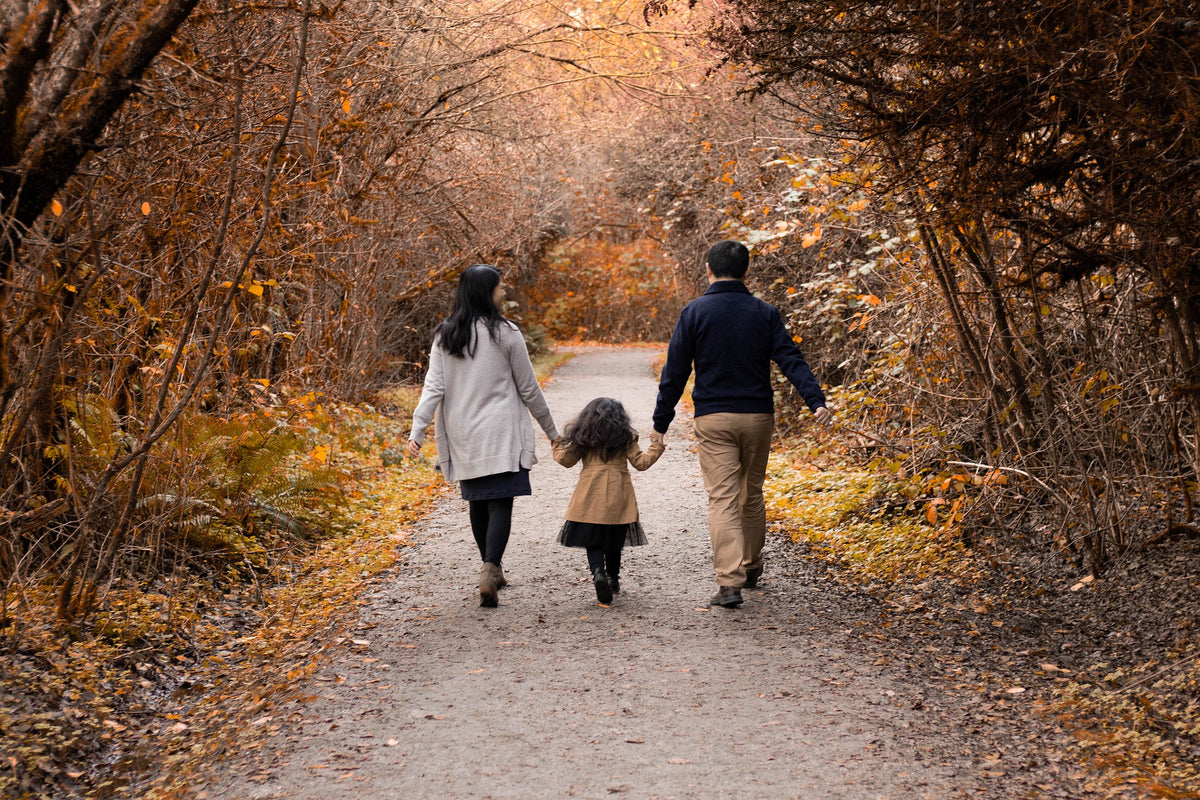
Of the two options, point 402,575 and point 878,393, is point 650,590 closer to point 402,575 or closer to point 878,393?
point 402,575

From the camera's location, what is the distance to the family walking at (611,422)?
245 inches

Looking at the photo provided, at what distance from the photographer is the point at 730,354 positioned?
6.21m

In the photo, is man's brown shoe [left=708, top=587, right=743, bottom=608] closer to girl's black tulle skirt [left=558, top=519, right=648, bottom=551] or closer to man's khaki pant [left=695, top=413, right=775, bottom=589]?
man's khaki pant [left=695, top=413, right=775, bottom=589]

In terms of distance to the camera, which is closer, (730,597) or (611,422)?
(730,597)

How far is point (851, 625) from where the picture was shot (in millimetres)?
5949

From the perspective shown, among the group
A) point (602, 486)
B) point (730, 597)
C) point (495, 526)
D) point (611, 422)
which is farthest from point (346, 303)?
point (730, 597)

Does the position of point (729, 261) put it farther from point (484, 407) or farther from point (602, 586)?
point (602, 586)

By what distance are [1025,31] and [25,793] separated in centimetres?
481

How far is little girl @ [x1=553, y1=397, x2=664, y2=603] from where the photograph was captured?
6262mm

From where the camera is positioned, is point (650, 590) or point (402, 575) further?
point (402, 575)

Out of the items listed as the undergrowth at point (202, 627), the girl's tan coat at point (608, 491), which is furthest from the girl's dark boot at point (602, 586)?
the undergrowth at point (202, 627)

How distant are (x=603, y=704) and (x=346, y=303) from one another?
7.93 metres

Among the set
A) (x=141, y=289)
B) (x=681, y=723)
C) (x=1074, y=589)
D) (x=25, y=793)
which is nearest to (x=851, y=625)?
(x=1074, y=589)

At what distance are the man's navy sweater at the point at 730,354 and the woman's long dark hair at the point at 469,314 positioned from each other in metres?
1.14
